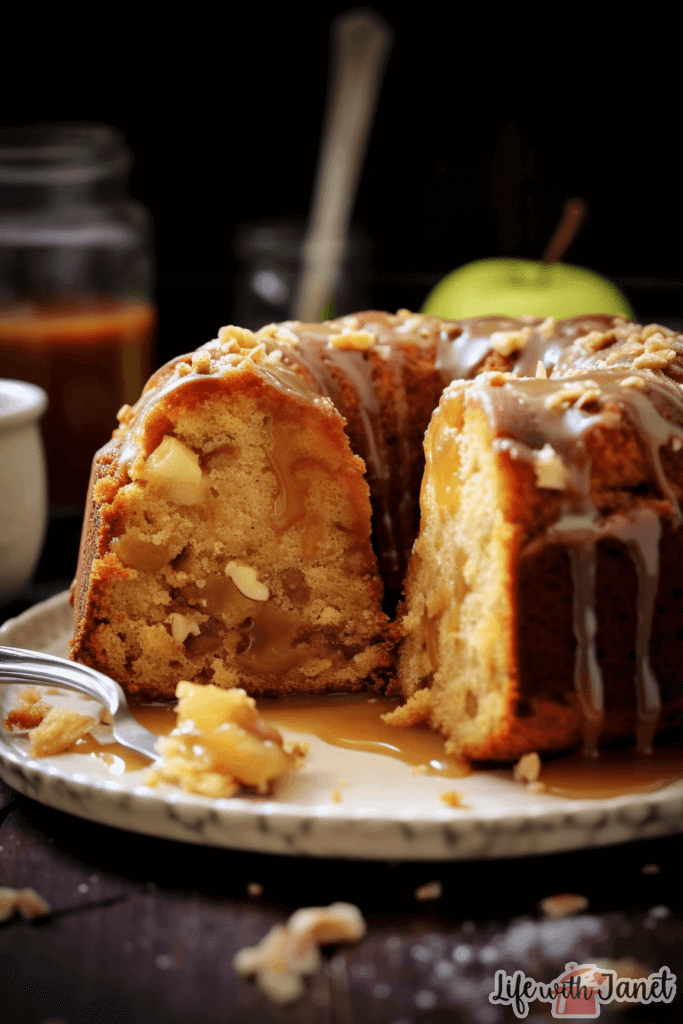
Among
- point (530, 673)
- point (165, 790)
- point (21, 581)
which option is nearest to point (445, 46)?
point (21, 581)

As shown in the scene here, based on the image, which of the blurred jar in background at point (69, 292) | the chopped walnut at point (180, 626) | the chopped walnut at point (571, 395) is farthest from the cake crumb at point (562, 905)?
the blurred jar in background at point (69, 292)

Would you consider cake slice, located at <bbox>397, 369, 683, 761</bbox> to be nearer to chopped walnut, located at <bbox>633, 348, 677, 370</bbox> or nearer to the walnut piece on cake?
chopped walnut, located at <bbox>633, 348, 677, 370</bbox>

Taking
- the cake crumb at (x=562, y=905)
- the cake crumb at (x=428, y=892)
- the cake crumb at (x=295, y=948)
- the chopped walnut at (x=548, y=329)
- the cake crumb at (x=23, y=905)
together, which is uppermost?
the chopped walnut at (x=548, y=329)

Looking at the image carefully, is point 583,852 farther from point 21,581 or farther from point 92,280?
point 92,280

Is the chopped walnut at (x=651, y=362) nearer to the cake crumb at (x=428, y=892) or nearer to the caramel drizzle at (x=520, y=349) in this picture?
the caramel drizzle at (x=520, y=349)

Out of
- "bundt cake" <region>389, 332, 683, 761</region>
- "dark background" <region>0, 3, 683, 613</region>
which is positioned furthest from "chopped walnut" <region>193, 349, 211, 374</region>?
"dark background" <region>0, 3, 683, 613</region>

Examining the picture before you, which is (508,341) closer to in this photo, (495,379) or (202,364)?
(495,379)
